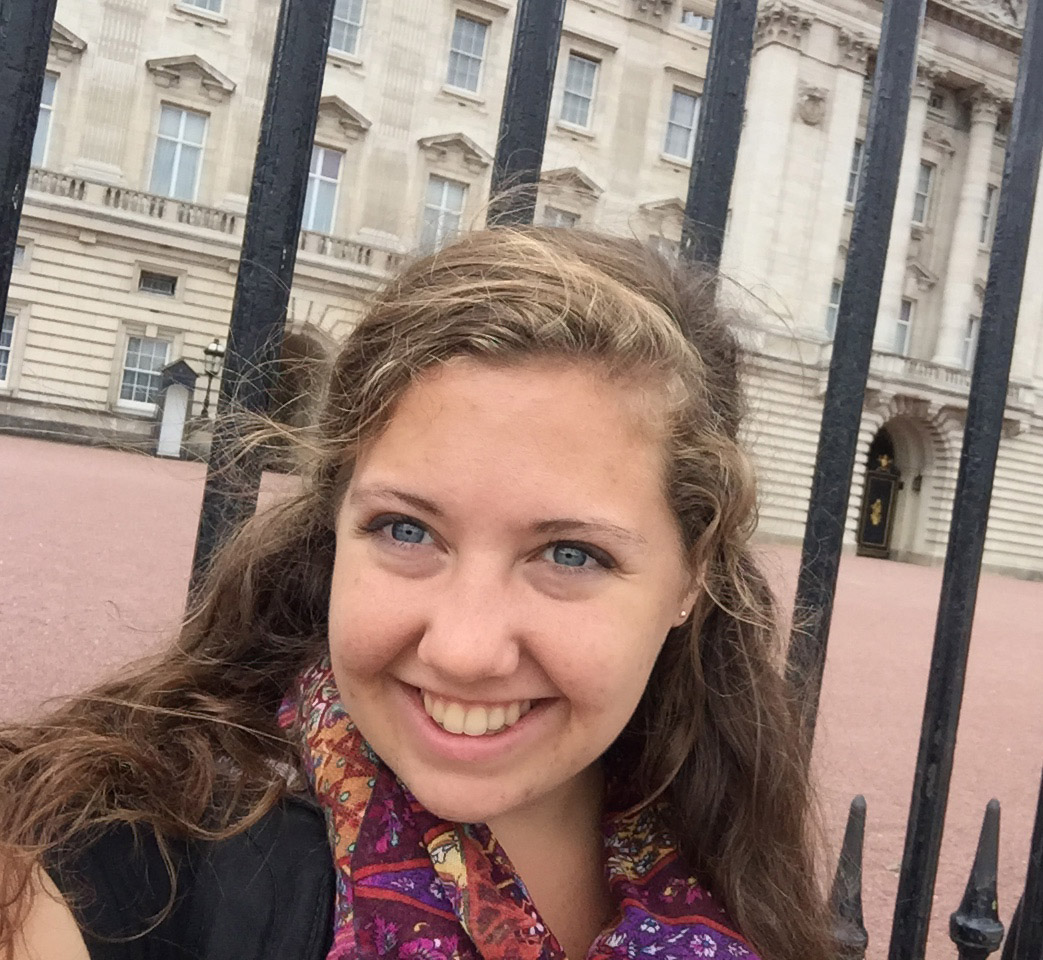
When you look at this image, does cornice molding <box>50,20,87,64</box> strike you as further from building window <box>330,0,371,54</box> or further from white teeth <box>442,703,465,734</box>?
white teeth <box>442,703,465,734</box>

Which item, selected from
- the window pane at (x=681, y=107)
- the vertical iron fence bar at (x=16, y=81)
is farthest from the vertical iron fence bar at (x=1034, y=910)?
the window pane at (x=681, y=107)

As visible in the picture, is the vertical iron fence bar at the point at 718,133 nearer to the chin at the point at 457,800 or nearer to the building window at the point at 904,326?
the chin at the point at 457,800

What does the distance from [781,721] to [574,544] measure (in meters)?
0.53

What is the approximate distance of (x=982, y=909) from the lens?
144 centimetres

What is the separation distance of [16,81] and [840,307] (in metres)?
1.05

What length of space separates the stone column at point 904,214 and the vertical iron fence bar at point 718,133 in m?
19.9

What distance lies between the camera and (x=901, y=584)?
14.6m

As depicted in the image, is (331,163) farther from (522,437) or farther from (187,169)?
(522,437)

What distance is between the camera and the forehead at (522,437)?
92cm

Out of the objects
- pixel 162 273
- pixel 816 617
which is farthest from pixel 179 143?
pixel 816 617

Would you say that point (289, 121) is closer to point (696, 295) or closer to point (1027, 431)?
point (696, 295)

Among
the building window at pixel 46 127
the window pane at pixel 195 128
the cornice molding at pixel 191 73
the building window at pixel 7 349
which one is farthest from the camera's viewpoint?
the window pane at pixel 195 128

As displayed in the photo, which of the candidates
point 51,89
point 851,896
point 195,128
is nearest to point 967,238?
point 195,128

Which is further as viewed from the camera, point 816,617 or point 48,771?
point 816,617
